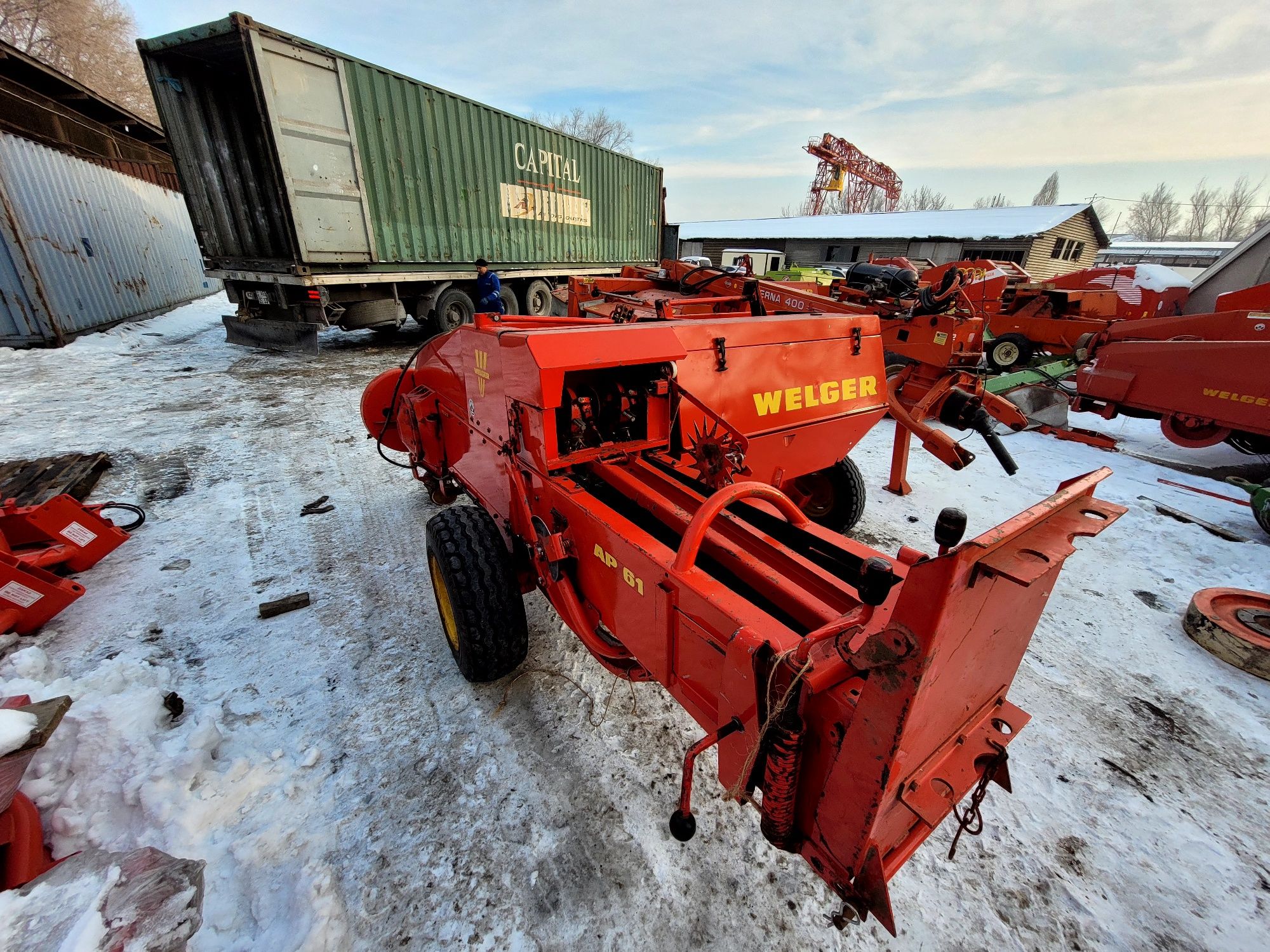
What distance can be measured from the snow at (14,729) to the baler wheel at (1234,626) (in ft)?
17.1

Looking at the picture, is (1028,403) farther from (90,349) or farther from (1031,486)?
(90,349)

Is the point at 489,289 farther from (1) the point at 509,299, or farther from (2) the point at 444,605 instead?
(2) the point at 444,605

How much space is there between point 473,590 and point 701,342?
1574 mm

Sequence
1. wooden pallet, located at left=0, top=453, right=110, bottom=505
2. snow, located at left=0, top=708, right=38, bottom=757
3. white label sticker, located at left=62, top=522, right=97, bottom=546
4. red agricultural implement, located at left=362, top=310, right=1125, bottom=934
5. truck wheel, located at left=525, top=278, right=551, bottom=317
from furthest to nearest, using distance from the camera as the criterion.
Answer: truck wheel, located at left=525, top=278, right=551, bottom=317 < wooden pallet, located at left=0, top=453, right=110, bottom=505 < white label sticker, located at left=62, top=522, right=97, bottom=546 < snow, located at left=0, top=708, right=38, bottom=757 < red agricultural implement, located at left=362, top=310, right=1125, bottom=934

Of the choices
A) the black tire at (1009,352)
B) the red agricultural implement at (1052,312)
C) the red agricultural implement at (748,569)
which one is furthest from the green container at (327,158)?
the black tire at (1009,352)

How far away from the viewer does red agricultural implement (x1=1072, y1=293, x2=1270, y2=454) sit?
15.3 feet

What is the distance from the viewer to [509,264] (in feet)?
34.6

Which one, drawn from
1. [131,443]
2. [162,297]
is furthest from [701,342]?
[162,297]

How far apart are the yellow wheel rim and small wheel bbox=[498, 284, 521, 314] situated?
28.5 ft

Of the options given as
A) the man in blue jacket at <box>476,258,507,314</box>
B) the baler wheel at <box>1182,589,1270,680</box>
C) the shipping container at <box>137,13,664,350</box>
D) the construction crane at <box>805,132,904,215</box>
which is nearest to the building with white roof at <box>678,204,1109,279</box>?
the construction crane at <box>805,132,904,215</box>

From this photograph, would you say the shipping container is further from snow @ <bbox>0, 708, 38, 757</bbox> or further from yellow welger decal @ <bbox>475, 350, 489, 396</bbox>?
snow @ <bbox>0, 708, 38, 757</bbox>

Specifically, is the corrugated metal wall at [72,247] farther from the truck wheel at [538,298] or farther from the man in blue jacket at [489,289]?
the truck wheel at [538,298]

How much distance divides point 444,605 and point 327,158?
7651 millimetres

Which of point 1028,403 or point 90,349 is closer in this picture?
point 1028,403
